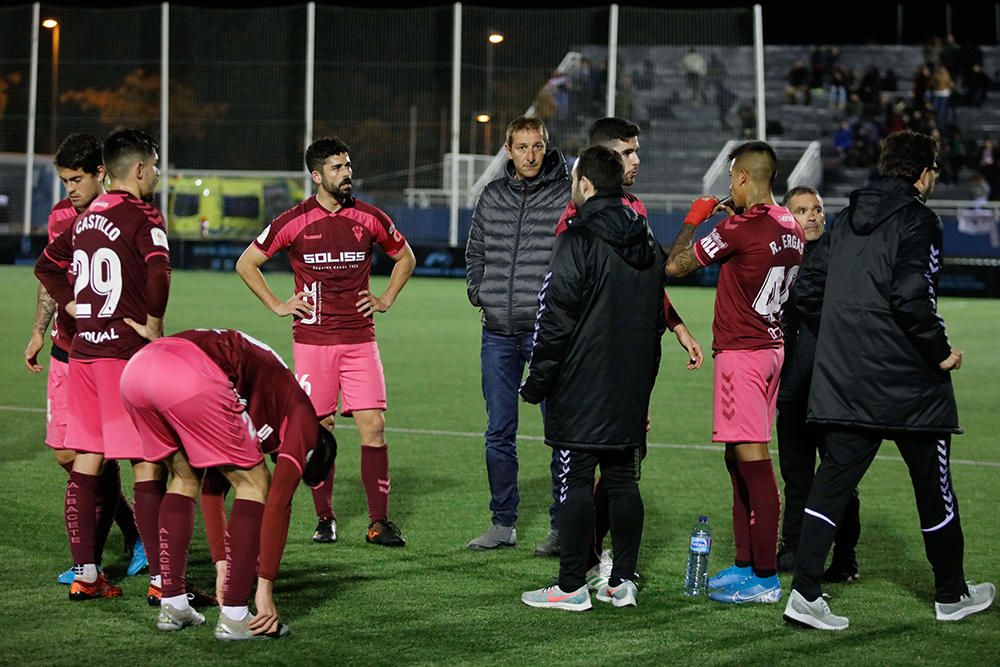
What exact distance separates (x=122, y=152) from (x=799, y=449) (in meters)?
3.32

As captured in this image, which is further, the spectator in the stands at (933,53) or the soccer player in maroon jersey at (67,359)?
the spectator in the stands at (933,53)

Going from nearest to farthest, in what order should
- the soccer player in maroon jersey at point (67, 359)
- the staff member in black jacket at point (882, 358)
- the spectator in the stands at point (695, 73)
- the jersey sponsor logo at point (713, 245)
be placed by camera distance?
the staff member in black jacket at point (882, 358) < the jersey sponsor logo at point (713, 245) < the soccer player in maroon jersey at point (67, 359) < the spectator in the stands at point (695, 73)

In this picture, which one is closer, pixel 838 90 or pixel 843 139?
pixel 843 139

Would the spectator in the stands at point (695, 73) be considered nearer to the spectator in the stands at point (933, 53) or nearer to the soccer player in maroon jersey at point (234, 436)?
the spectator in the stands at point (933, 53)

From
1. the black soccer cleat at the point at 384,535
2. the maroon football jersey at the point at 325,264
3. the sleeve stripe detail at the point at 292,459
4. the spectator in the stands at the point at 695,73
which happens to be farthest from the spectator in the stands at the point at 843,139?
the sleeve stripe detail at the point at 292,459

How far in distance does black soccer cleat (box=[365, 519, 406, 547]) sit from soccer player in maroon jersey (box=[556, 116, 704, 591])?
1.03m

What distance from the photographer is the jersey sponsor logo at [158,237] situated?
584cm

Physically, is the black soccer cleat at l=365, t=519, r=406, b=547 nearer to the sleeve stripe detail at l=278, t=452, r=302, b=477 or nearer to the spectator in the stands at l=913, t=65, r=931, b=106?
the sleeve stripe detail at l=278, t=452, r=302, b=477

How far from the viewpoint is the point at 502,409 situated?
7.35m

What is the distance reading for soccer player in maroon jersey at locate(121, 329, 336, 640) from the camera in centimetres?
511

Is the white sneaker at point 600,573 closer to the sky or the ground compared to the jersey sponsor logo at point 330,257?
closer to the ground

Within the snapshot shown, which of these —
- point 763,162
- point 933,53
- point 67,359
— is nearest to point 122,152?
point 67,359

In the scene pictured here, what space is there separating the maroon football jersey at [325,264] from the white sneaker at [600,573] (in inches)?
68.5

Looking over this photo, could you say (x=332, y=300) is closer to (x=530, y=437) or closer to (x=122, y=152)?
(x=122, y=152)
